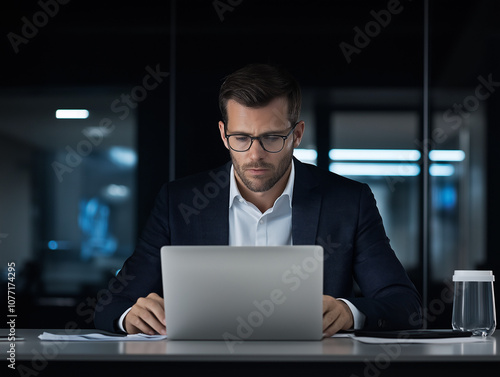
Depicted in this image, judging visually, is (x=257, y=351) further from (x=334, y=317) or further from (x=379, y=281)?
(x=379, y=281)

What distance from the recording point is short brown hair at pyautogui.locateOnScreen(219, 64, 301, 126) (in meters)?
2.49

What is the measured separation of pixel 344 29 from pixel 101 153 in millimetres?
1579

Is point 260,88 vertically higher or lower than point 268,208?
higher

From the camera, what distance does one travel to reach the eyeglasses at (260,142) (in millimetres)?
2465

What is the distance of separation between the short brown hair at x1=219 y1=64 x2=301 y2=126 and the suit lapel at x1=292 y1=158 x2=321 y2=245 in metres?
0.23

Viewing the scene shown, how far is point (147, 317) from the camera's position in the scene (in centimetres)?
201

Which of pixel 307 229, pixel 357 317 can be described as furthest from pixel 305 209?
pixel 357 317

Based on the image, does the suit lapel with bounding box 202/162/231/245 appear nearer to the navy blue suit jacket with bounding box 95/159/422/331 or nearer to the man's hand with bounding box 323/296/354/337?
the navy blue suit jacket with bounding box 95/159/422/331

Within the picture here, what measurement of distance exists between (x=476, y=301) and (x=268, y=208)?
902 millimetres

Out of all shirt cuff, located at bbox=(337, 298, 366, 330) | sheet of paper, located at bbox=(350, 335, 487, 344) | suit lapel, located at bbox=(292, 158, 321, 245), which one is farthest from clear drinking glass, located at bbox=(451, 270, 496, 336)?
suit lapel, located at bbox=(292, 158, 321, 245)

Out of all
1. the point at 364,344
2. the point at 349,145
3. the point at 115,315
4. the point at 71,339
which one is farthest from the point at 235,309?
the point at 349,145

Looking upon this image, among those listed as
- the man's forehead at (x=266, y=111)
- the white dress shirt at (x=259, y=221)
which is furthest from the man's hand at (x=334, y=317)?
the man's forehead at (x=266, y=111)
